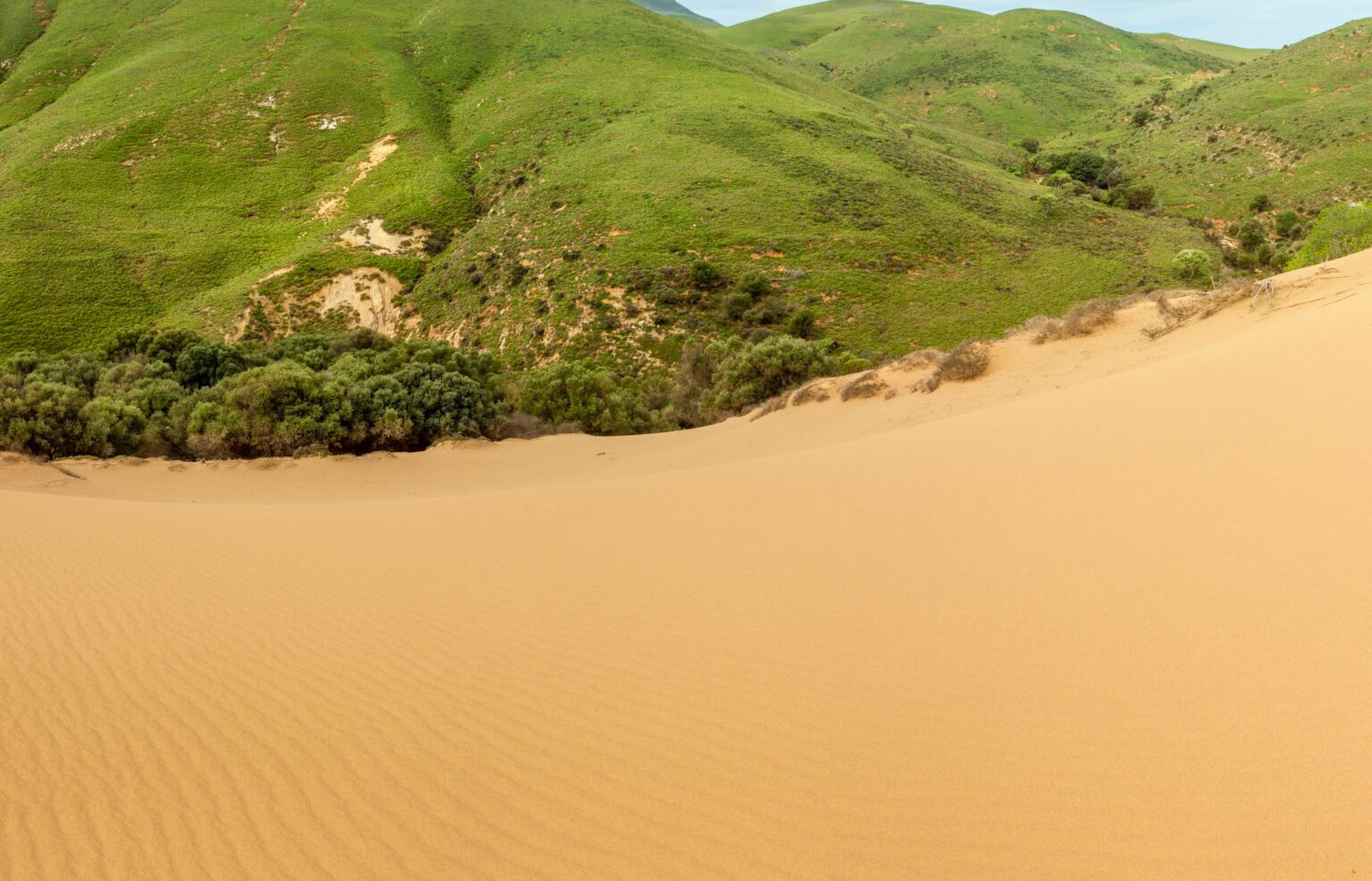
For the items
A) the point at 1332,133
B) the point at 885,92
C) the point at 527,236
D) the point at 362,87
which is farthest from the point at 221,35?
the point at 1332,133

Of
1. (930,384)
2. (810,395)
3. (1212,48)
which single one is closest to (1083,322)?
(930,384)

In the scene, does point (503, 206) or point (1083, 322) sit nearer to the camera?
point (1083, 322)

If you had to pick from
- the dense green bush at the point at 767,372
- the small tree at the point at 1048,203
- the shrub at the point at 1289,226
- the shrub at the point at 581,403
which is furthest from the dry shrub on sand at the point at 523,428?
the shrub at the point at 1289,226

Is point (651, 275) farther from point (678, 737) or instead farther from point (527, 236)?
point (678, 737)

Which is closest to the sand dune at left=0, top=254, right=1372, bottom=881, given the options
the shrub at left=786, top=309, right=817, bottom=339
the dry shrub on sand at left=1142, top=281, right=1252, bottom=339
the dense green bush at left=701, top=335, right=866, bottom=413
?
the dry shrub on sand at left=1142, top=281, right=1252, bottom=339

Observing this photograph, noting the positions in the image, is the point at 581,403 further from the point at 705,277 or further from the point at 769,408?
the point at 705,277

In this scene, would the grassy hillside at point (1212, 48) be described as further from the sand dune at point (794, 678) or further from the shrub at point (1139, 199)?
the sand dune at point (794, 678)

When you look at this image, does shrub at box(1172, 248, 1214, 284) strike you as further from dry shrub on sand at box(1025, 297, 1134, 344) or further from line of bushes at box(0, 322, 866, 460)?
dry shrub on sand at box(1025, 297, 1134, 344)
